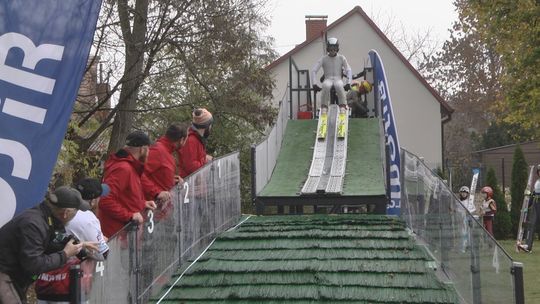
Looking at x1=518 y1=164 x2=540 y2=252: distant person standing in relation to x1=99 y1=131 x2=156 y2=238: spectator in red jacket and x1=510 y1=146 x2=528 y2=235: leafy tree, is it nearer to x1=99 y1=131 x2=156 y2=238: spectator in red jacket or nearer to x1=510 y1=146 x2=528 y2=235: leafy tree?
x1=510 y1=146 x2=528 y2=235: leafy tree

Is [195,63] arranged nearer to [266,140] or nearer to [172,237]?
[266,140]

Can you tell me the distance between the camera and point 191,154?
10.5 m

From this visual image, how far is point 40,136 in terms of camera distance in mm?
4574

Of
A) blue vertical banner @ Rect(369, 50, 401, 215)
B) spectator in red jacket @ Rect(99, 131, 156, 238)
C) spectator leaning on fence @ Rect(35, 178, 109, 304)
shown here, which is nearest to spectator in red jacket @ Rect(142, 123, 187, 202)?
spectator in red jacket @ Rect(99, 131, 156, 238)

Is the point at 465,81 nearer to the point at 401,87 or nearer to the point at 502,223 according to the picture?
the point at 401,87

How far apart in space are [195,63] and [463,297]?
11746mm

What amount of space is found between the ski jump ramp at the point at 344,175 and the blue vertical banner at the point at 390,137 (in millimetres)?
244

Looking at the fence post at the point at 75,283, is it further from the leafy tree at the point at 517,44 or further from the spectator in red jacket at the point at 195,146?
the leafy tree at the point at 517,44

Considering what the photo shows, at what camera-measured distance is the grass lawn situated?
12.1 meters

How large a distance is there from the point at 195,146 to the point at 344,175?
4.83 m

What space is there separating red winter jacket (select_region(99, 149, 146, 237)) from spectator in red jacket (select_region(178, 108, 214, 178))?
2.57 metres

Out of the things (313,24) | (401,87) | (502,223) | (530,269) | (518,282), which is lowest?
(530,269)

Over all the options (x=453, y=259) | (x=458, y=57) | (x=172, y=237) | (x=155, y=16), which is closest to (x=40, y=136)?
(x=172, y=237)

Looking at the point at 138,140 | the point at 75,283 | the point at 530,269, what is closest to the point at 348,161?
the point at 530,269
